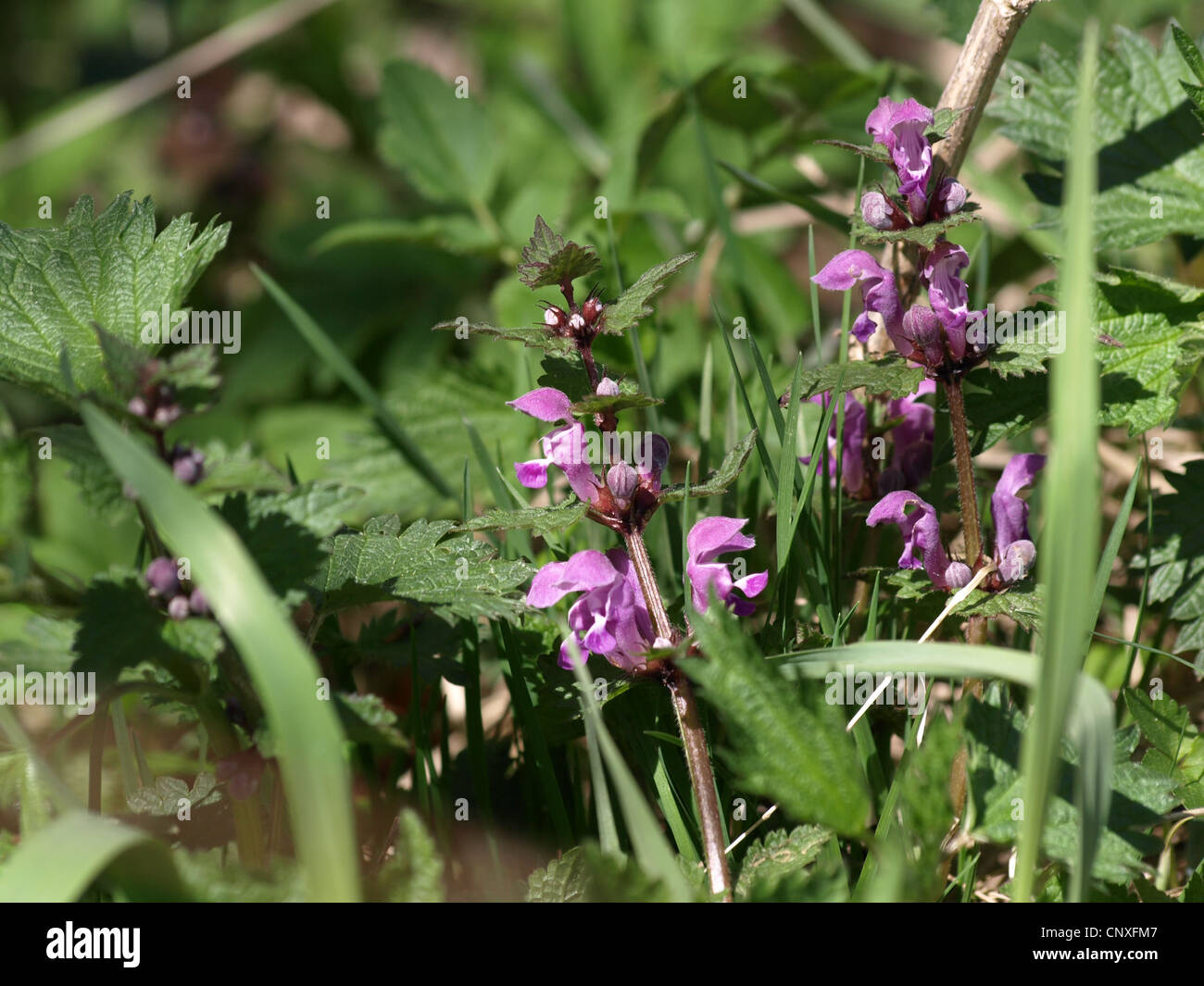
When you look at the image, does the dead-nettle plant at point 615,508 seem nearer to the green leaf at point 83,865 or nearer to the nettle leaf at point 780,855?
the nettle leaf at point 780,855

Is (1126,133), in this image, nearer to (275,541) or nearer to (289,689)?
(275,541)

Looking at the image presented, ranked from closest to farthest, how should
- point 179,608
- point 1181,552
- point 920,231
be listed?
point 179,608 < point 920,231 < point 1181,552

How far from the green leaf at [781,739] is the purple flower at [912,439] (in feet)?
1.90

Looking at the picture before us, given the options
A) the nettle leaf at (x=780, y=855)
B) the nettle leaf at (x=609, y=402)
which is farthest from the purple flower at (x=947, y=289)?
the nettle leaf at (x=780, y=855)

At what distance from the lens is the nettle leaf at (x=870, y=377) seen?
1272 mm

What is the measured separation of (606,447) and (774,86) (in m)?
1.81

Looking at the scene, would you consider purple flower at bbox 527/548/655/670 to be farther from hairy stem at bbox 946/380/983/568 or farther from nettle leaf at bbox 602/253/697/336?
hairy stem at bbox 946/380/983/568

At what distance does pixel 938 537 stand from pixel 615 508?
425 millimetres

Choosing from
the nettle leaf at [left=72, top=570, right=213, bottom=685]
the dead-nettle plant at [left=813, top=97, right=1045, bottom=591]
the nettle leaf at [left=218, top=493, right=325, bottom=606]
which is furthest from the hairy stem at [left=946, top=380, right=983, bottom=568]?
the nettle leaf at [left=72, top=570, right=213, bottom=685]

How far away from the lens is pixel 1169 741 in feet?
4.55

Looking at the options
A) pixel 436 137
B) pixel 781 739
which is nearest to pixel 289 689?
pixel 781 739

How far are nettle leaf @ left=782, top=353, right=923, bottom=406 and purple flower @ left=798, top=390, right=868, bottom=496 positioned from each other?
6.9 inches
